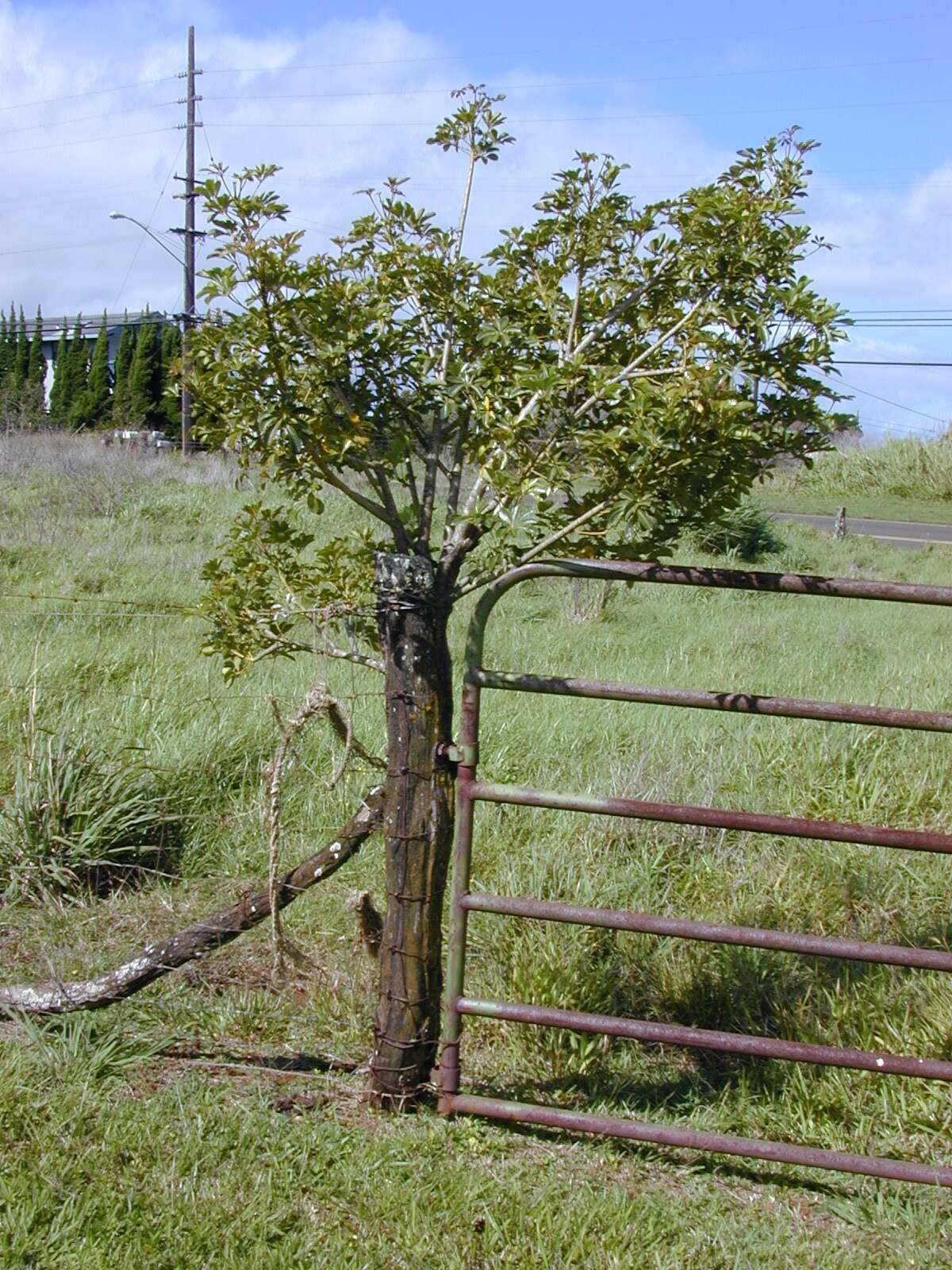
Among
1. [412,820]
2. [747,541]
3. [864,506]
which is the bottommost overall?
[412,820]

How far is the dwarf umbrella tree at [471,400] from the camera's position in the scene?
295cm

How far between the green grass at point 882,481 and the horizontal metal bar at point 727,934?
3077 cm

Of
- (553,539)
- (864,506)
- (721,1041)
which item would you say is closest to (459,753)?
(553,539)

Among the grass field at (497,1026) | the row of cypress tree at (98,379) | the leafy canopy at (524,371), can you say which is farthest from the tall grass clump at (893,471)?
the leafy canopy at (524,371)

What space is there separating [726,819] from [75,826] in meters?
2.85

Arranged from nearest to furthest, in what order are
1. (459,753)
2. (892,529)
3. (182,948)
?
(459,753)
(182,948)
(892,529)

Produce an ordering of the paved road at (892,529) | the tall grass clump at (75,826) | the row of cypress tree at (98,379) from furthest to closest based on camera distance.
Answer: the row of cypress tree at (98,379), the paved road at (892,529), the tall grass clump at (75,826)

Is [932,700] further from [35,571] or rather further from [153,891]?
[35,571]

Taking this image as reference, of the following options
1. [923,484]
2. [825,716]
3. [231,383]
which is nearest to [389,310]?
[231,383]

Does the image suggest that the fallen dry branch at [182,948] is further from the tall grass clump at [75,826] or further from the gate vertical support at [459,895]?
the tall grass clump at [75,826]

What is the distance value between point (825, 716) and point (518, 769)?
2867 millimetres

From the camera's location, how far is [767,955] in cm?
409

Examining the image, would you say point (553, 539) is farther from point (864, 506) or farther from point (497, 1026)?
point (864, 506)

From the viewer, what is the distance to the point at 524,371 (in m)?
2.98
